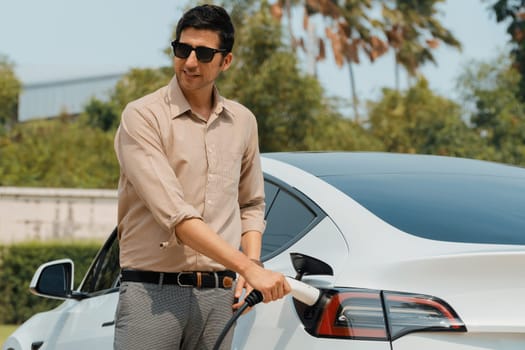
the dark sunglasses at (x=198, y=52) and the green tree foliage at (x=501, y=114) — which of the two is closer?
the dark sunglasses at (x=198, y=52)

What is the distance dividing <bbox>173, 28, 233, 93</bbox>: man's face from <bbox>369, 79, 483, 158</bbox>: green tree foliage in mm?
27257

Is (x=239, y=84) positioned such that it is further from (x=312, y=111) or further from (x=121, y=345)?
(x=121, y=345)

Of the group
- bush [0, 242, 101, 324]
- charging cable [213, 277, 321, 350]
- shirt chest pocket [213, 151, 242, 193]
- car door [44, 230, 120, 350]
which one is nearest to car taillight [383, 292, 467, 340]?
charging cable [213, 277, 321, 350]

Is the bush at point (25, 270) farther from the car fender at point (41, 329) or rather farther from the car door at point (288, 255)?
the car door at point (288, 255)

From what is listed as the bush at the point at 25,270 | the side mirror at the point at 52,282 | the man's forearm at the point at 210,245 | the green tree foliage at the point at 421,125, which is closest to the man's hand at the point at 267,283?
the man's forearm at the point at 210,245

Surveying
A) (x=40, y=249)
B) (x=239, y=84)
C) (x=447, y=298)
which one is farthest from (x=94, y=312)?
(x=239, y=84)

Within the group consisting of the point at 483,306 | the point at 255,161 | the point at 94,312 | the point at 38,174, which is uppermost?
the point at 255,161

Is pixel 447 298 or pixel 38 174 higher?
pixel 447 298

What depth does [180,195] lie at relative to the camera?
305 cm

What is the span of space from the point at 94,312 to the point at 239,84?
23.6 m

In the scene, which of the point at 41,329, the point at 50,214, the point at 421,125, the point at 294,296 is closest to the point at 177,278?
the point at 294,296

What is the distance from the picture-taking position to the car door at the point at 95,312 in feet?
13.4

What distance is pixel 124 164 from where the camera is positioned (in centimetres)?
314

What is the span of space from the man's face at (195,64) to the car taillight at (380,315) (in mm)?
714
